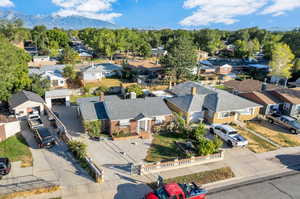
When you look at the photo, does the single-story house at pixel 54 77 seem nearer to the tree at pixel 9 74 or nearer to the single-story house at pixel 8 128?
the tree at pixel 9 74

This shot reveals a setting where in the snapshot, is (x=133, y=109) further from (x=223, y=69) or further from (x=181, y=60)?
(x=223, y=69)

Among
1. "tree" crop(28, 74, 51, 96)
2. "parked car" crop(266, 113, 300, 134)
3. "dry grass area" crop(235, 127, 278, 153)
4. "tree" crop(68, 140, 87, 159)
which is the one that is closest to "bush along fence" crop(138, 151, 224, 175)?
"dry grass area" crop(235, 127, 278, 153)

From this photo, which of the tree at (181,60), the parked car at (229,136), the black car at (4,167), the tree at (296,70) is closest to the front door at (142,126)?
the parked car at (229,136)

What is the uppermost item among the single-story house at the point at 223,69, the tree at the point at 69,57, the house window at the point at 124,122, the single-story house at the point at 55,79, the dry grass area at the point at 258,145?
the tree at the point at 69,57

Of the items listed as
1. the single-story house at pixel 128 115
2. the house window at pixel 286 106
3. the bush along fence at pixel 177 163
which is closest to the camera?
the bush along fence at pixel 177 163

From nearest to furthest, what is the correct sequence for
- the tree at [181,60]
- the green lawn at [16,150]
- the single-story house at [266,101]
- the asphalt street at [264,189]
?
the asphalt street at [264,189] < the green lawn at [16,150] < the single-story house at [266,101] < the tree at [181,60]

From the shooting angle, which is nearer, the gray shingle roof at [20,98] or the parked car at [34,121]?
the parked car at [34,121]

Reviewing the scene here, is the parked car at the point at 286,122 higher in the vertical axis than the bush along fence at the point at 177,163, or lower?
higher
